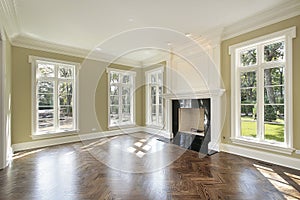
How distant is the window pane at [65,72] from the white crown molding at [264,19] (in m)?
4.61

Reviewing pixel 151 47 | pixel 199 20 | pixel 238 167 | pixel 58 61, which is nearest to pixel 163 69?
Answer: pixel 151 47

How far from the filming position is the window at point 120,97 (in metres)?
6.43

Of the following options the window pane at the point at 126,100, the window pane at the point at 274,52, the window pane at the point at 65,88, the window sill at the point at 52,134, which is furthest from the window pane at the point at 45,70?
the window pane at the point at 274,52

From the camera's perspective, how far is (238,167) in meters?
3.21

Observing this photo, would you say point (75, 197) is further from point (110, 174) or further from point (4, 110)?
point (4, 110)

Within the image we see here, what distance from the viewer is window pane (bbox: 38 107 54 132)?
16.1 feet

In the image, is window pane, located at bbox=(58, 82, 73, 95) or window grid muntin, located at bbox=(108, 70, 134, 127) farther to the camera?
window grid muntin, located at bbox=(108, 70, 134, 127)

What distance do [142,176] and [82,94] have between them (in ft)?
12.3

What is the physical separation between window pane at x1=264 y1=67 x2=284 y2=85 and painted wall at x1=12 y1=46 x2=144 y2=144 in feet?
15.2

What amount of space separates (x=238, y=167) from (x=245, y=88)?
1.78m

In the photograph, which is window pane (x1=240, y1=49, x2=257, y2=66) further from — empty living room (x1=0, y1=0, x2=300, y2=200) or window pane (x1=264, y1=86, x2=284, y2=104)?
window pane (x1=264, y1=86, x2=284, y2=104)

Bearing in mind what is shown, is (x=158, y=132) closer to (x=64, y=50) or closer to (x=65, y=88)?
(x=65, y=88)

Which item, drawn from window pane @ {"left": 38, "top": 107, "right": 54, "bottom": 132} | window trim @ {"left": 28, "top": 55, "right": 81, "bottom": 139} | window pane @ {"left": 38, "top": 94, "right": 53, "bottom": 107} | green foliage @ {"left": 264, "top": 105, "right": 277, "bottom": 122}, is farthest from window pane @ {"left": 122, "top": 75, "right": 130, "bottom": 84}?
green foliage @ {"left": 264, "top": 105, "right": 277, "bottom": 122}

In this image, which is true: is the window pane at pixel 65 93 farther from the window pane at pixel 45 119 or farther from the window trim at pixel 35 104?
the window pane at pixel 45 119
